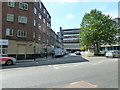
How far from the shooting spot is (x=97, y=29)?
29.3 meters

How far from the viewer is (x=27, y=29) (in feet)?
77.5

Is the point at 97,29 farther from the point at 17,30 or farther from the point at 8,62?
the point at 8,62

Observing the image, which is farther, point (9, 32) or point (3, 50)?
point (9, 32)

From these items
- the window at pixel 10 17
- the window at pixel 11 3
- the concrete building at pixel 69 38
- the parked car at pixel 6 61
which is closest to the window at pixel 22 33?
the window at pixel 10 17

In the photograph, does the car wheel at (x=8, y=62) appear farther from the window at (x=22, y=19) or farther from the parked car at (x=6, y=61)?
the window at (x=22, y=19)

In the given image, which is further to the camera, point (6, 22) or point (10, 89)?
point (6, 22)

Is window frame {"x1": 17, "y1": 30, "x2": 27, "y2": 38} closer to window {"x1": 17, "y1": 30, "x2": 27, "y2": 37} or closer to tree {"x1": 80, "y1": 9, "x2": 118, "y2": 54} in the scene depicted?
window {"x1": 17, "y1": 30, "x2": 27, "y2": 37}

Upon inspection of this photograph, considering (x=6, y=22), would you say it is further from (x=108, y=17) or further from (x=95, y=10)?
(x=108, y=17)

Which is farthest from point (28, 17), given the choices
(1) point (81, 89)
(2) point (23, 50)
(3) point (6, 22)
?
(1) point (81, 89)

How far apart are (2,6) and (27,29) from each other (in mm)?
6500

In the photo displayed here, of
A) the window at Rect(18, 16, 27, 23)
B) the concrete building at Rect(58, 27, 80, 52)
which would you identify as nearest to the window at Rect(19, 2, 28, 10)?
the window at Rect(18, 16, 27, 23)

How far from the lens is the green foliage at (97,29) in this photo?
29323mm

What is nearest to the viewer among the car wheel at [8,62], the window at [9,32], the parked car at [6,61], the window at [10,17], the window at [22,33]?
the parked car at [6,61]

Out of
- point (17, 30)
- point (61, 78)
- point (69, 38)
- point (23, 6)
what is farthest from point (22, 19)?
point (69, 38)
